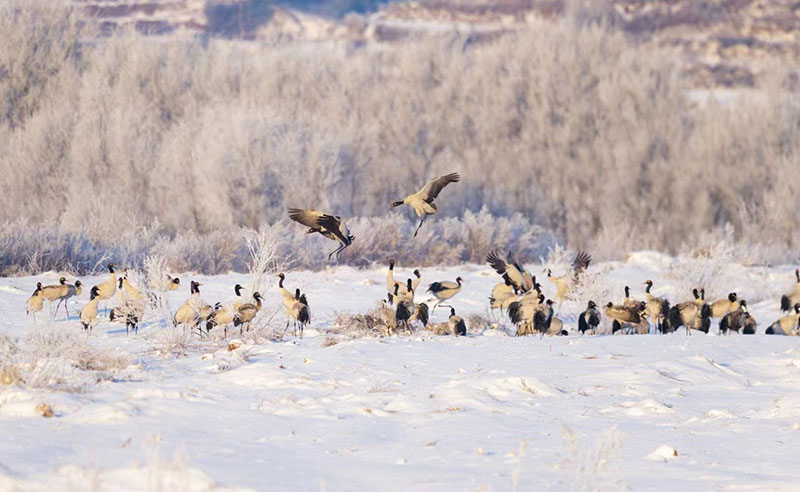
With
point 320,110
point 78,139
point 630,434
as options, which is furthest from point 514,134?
point 630,434

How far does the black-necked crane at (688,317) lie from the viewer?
12859 mm

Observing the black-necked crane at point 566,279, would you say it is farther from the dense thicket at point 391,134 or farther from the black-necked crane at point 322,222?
the dense thicket at point 391,134

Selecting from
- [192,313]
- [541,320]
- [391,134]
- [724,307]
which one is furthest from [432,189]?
[391,134]

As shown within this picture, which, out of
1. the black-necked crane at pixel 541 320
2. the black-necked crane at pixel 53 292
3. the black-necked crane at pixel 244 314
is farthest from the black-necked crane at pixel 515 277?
the black-necked crane at pixel 53 292

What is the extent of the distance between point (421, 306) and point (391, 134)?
19.7m

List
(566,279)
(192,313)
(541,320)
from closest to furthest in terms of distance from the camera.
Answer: (192,313) → (541,320) → (566,279)

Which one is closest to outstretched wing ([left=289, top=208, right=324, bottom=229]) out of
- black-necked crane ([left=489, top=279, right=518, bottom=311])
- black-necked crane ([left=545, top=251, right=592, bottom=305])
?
black-necked crane ([left=489, top=279, right=518, bottom=311])

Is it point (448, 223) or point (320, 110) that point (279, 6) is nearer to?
point (320, 110)

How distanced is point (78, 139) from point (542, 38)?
1525 centimetres

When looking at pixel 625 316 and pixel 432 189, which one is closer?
pixel 432 189

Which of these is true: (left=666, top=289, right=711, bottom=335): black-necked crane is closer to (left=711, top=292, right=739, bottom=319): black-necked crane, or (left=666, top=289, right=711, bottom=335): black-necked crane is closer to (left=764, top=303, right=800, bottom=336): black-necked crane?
(left=711, top=292, right=739, bottom=319): black-necked crane

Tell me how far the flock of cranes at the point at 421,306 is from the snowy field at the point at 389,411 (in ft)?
0.83

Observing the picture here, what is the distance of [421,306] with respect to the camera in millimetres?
11828

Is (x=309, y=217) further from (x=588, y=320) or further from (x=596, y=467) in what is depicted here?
(x=596, y=467)
